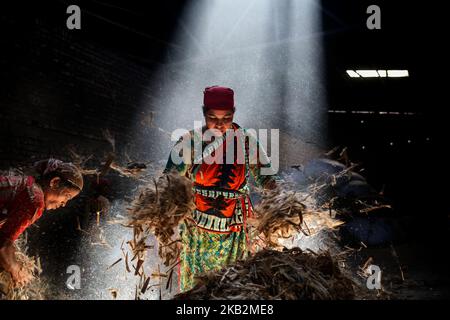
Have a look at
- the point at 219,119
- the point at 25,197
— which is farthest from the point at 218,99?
the point at 25,197

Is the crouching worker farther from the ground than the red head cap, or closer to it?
closer to it

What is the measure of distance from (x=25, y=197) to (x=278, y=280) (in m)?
1.87

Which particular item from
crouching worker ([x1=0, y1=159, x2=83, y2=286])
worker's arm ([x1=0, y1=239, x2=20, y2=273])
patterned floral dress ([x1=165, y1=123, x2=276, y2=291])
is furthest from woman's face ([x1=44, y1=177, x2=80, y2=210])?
patterned floral dress ([x1=165, y1=123, x2=276, y2=291])

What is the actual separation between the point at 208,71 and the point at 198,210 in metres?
6.01

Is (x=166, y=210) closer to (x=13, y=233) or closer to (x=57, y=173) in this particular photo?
(x=57, y=173)

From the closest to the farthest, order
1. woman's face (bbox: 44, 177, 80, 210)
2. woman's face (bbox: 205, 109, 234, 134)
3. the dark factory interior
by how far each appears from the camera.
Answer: woman's face (bbox: 44, 177, 80, 210)
woman's face (bbox: 205, 109, 234, 134)
the dark factory interior

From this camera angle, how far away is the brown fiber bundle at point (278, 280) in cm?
250

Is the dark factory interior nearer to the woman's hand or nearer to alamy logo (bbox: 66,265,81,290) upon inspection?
alamy logo (bbox: 66,265,81,290)

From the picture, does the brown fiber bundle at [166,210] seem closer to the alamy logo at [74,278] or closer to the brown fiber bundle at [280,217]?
the brown fiber bundle at [280,217]

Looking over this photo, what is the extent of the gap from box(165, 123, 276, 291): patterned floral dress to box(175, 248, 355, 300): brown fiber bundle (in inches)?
35.7

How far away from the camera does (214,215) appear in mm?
3734

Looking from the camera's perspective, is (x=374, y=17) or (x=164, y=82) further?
(x=164, y=82)

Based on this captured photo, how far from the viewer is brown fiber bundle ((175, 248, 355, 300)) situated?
98.4 inches

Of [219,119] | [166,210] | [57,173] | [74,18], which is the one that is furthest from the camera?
[74,18]
